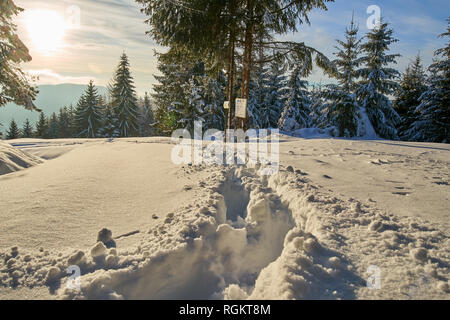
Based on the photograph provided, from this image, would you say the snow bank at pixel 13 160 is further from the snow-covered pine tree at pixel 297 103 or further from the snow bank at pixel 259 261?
the snow-covered pine tree at pixel 297 103

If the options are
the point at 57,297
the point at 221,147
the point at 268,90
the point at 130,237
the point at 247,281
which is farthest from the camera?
the point at 268,90

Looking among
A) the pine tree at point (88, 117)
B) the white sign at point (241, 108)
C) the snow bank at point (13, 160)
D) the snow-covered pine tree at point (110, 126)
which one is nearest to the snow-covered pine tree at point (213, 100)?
the white sign at point (241, 108)

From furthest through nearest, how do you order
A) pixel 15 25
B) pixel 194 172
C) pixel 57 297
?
pixel 15 25
pixel 194 172
pixel 57 297

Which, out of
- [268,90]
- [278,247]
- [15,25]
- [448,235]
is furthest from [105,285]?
[268,90]

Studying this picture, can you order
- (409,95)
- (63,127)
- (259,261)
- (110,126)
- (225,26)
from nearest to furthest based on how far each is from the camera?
(259,261)
(225,26)
(409,95)
(110,126)
(63,127)

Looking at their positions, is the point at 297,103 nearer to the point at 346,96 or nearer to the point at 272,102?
the point at 272,102

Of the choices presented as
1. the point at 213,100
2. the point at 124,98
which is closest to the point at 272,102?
the point at 213,100

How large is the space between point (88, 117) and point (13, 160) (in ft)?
111

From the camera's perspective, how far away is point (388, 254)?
1.67 meters

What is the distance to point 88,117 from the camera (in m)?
34.2

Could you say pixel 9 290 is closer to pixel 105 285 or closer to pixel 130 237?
pixel 105 285

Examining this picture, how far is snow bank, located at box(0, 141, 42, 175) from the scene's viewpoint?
433cm

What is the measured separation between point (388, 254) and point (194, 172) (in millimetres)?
2979

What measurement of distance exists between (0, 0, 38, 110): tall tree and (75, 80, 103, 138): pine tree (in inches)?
1033
